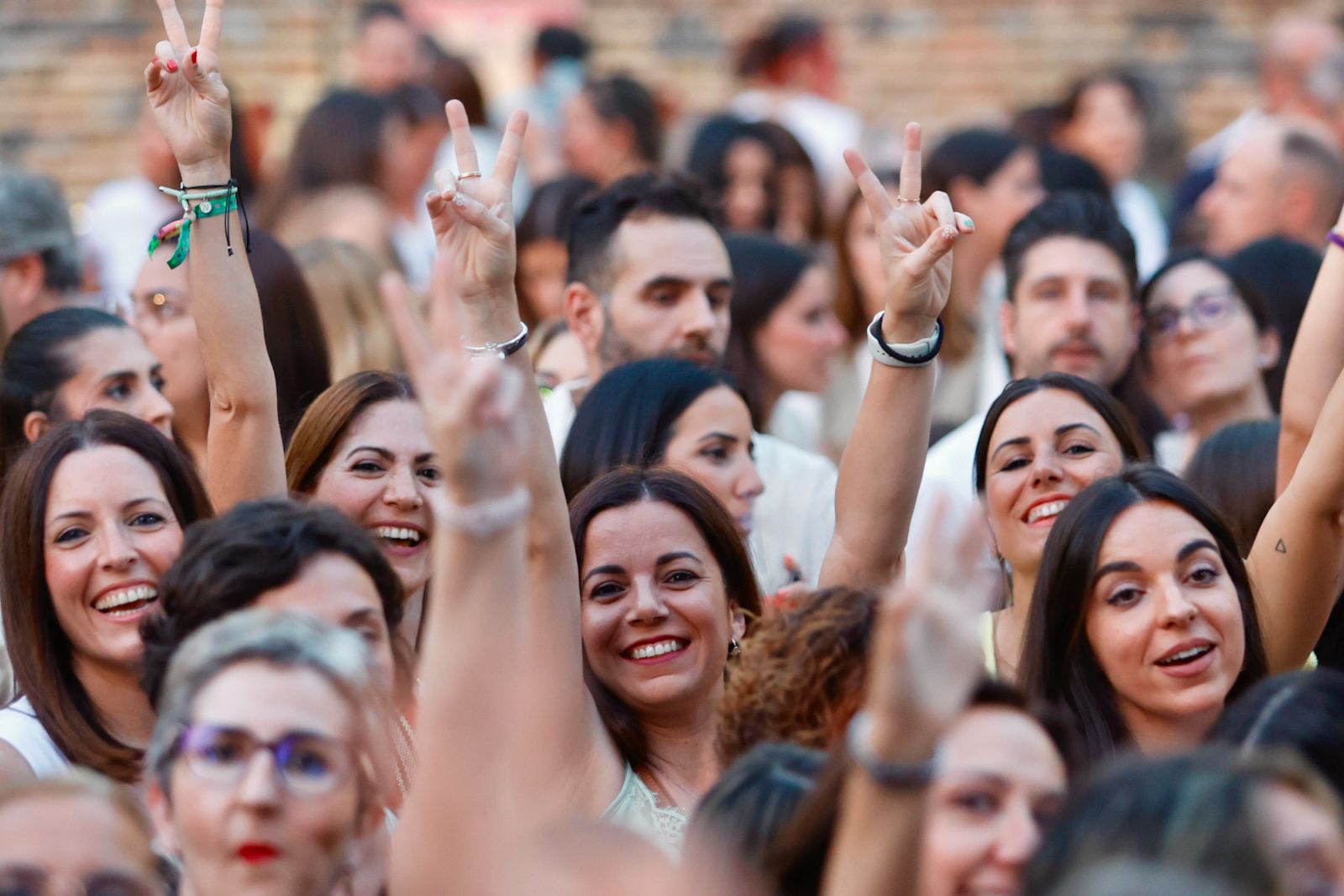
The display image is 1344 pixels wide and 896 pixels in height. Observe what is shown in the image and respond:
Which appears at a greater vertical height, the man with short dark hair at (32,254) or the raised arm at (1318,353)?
the man with short dark hair at (32,254)

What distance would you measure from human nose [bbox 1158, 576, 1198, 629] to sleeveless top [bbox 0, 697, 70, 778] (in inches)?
82.0

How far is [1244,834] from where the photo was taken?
234cm

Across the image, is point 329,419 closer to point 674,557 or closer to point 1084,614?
point 674,557

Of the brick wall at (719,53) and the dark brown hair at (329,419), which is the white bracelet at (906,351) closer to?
the dark brown hair at (329,419)

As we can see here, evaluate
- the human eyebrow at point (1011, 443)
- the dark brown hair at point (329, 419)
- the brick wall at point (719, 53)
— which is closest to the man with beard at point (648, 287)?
the human eyebrow at point (1011, 443)

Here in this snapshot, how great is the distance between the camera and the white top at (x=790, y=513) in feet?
16.6

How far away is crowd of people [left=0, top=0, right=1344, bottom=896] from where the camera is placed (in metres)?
2.66

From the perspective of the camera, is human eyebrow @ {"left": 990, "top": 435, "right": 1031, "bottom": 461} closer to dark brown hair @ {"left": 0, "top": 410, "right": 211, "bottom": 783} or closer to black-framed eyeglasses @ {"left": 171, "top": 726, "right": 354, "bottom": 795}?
dark brown hair @ {"left": 0, "top": 410, "right": 211, "bottom": 783}

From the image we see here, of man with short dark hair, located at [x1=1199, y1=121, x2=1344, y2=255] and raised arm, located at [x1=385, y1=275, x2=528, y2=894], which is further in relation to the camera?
man with short dark hair, located at [x1=1199, y1=121, x2=1344, y2=255]

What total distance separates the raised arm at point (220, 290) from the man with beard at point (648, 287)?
1.37m

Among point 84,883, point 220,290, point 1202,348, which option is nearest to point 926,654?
point 84,883

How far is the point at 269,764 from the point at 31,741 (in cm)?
114

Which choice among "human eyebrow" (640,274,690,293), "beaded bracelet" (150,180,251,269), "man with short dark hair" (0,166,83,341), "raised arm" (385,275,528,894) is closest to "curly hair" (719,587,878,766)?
"raised arm" (385,275,528,894)

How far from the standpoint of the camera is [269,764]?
272 cm
